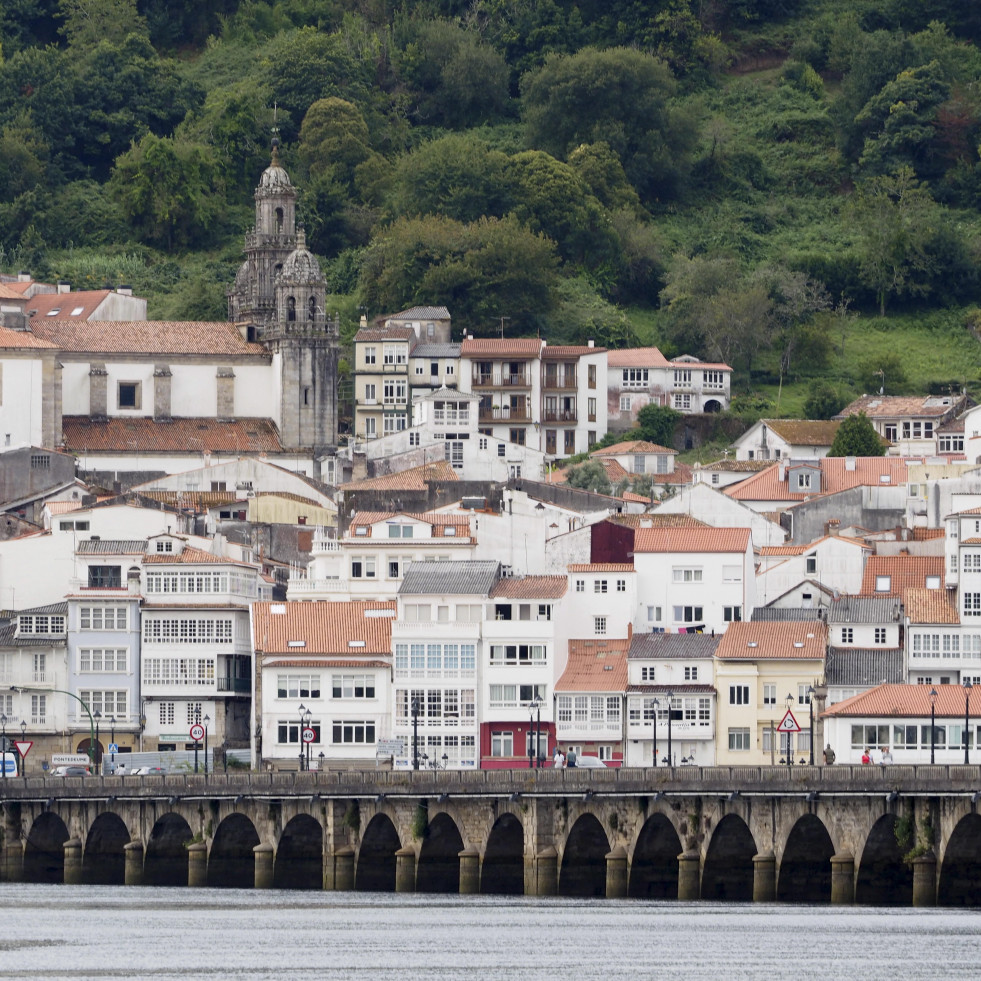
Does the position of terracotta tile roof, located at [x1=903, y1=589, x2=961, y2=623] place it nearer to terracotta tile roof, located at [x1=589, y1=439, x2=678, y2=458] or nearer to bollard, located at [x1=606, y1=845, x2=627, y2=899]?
bollard, located at [x1=606, y1=845, x2=627, y2=899]

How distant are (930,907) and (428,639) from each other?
2682 centimetres

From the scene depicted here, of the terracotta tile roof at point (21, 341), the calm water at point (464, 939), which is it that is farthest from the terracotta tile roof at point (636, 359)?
the calm water at point (464, 939)

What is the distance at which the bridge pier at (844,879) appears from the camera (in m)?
98.4

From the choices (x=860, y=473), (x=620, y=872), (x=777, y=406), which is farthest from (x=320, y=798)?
(x=777, y=406)

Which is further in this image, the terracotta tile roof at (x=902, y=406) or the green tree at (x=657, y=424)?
the green tree at (x=657, y=424)

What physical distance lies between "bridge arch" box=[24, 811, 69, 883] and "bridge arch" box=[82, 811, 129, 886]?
0.99 metres

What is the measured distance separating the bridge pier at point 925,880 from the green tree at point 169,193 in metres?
101

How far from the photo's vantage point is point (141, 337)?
170 m

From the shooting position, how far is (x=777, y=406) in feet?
578

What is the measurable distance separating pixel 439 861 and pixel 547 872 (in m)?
3.92

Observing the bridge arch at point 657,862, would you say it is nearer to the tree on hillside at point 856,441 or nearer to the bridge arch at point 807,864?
the bridge arch at point 807,864

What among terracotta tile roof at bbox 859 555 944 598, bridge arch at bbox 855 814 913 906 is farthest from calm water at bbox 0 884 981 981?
terracotta tile roof at bbox 859 555 944 598

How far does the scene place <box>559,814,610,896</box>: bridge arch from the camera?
337ft

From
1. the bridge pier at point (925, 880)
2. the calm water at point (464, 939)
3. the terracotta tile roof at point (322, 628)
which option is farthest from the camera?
the terracotta tile roof at point (322, 628)
